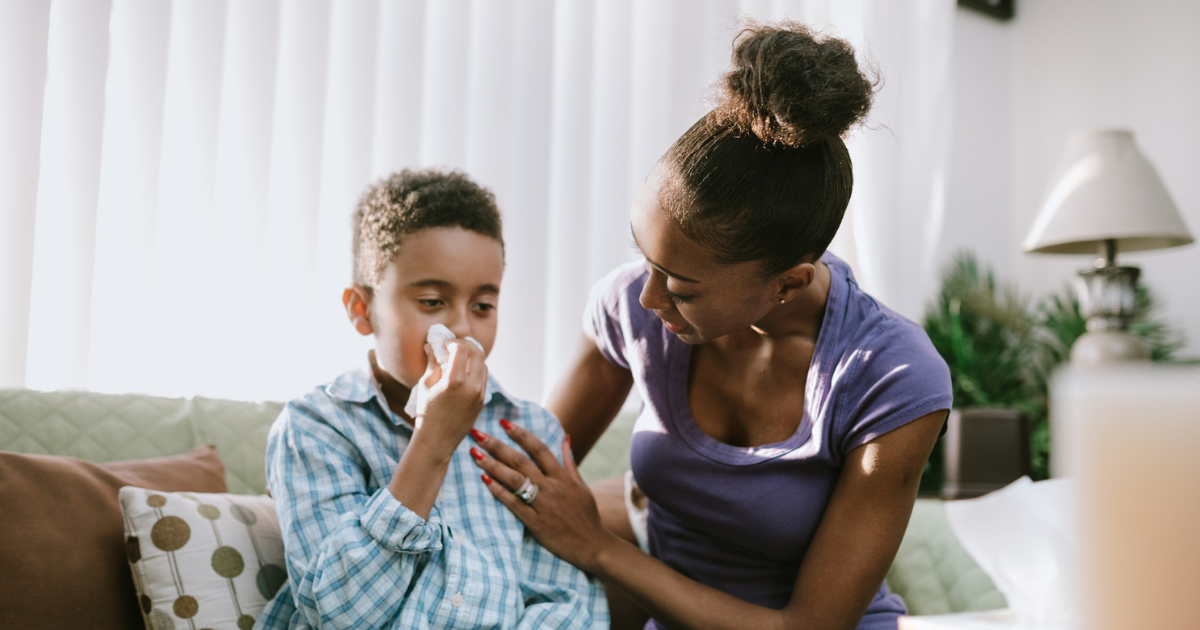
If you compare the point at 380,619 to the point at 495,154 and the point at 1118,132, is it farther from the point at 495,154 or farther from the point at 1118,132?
the point at 1118,132

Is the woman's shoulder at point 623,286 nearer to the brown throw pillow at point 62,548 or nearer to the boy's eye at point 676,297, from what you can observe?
the boy's eye at point 676,297

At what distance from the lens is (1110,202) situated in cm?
242

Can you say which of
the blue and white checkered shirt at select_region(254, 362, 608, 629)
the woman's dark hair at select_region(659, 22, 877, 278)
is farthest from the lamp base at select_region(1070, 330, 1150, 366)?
the blue and white checkered shirt at select_region(254, 362, 608, 629)

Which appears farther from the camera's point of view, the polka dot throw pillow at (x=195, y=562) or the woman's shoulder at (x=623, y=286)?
the woman's shoulder at (x=623, y=286)

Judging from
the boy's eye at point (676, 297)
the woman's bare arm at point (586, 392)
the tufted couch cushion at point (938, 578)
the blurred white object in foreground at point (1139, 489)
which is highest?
the boy's eye at point (676, 297)

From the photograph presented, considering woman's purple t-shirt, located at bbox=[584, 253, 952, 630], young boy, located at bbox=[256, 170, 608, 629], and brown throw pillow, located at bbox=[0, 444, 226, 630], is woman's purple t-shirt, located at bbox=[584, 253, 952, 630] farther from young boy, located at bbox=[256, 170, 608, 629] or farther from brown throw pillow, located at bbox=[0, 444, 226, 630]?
brown throw pillow, located at bbox=[0, 444, 226, 630]

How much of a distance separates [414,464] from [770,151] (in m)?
0.58

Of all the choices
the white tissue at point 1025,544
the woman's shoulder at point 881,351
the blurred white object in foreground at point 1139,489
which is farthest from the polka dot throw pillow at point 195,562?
the white tissue at point 1025,544

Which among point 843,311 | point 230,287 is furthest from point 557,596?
point 230,287

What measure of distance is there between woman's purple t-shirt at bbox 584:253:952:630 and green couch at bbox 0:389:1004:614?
501 mm

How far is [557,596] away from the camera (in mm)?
1121

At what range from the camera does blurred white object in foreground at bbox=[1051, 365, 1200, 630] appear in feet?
0.72

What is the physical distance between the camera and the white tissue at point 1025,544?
156cm

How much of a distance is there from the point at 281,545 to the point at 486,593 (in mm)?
367
